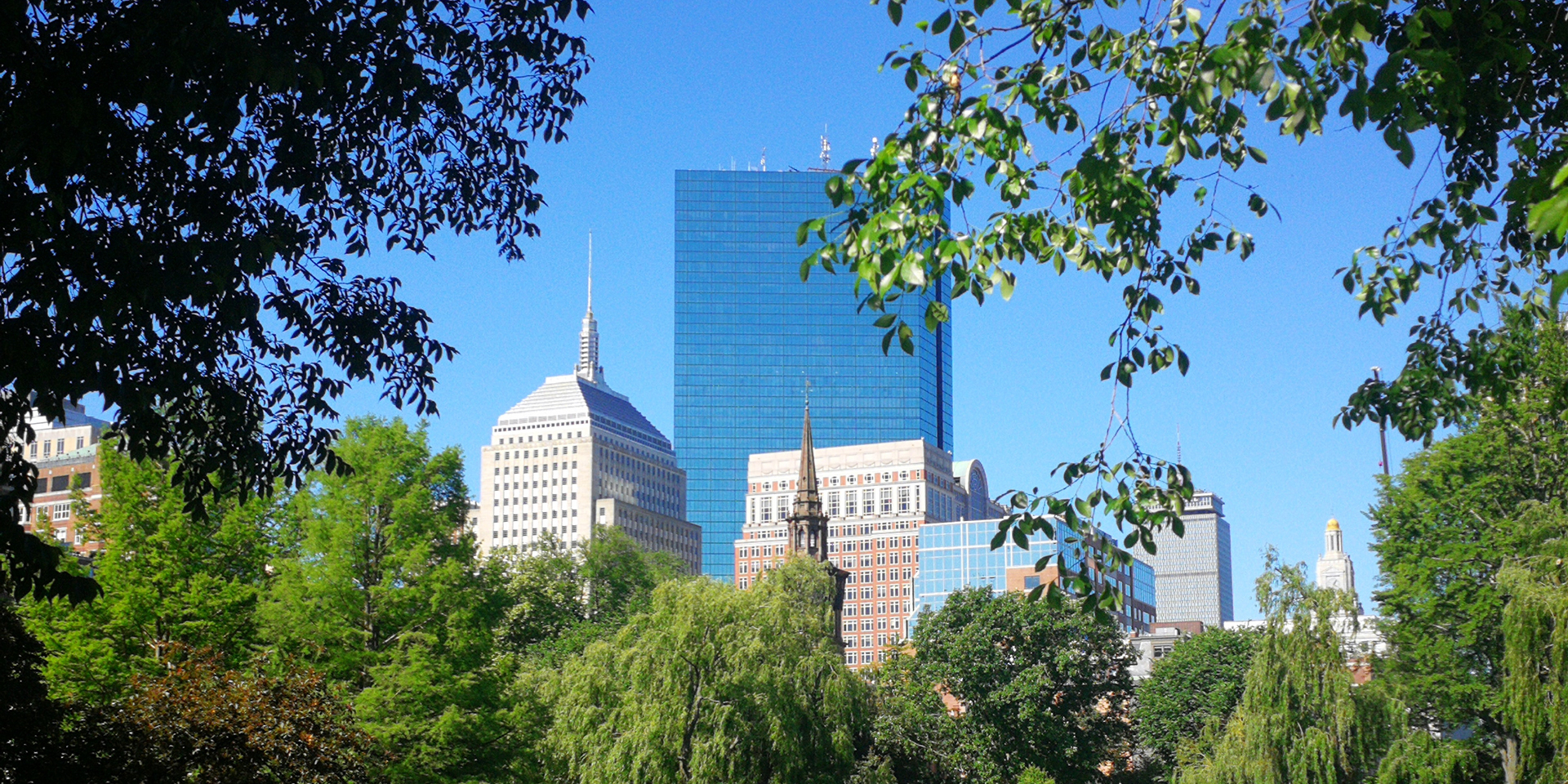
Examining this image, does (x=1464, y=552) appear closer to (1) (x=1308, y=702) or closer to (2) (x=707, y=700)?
(1) (x=1308, y=702)

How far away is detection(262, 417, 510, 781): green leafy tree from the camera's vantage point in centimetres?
3167

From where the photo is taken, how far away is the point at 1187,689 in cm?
6194

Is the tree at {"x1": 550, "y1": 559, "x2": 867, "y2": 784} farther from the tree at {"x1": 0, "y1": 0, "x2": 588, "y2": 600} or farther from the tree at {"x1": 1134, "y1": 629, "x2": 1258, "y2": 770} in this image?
the tree at {"x1": 0, "y1": 0, "x2": 588, "y2": 600}

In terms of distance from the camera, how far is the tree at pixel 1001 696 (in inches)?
2227

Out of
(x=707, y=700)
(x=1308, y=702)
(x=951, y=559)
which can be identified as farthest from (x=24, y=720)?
(x=951, y=559)

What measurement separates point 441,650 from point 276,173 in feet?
74.0

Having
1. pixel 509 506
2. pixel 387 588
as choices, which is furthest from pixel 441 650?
pixel 509 506

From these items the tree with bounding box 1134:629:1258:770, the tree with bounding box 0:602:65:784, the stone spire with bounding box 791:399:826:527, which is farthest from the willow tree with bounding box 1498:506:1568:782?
the stone spire with bounding box 791:399:826:527

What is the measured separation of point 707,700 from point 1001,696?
57.0 ft

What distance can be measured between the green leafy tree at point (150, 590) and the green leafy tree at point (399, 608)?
51.9 inches

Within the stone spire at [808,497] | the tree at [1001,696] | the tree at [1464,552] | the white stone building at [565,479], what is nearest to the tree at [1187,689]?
the tree at [1001,696]

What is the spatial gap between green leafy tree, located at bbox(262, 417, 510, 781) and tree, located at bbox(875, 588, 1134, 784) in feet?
80.0

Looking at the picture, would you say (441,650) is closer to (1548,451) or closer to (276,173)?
(276,173)

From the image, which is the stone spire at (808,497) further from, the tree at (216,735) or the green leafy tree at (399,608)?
the tree at (216,735)
